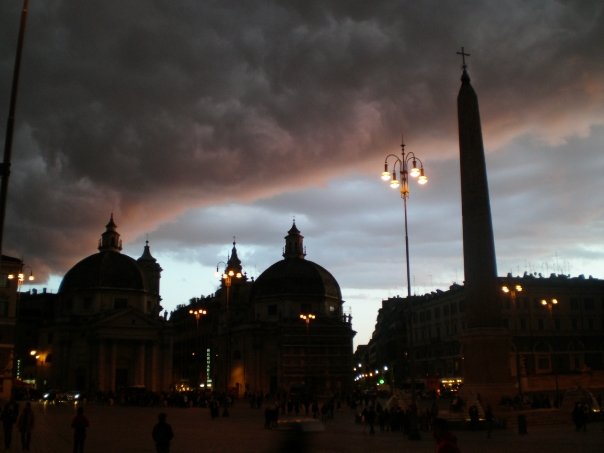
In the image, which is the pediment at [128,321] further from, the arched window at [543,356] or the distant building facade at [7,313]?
the arched window at [543,356]

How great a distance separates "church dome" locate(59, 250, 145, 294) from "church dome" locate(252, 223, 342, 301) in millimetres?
16566

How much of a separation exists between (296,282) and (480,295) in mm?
64119

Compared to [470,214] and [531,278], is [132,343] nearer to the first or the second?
[531,278]

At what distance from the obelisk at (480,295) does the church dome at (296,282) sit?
62.8 metres

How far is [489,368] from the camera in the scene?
30094 millimetres

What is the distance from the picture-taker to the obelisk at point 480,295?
3000 centimetres

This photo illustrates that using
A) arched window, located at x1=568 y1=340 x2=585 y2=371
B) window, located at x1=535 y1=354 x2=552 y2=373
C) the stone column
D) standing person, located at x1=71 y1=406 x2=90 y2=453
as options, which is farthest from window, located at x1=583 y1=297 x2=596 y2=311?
standing person, located at x1=71 y1=406 x2=90 y2=453

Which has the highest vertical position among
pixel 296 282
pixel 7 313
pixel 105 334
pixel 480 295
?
pixel 296 282

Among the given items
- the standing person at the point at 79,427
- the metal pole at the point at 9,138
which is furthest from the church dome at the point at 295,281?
the metal pole at the point at 9,138

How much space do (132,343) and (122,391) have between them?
55.5ft

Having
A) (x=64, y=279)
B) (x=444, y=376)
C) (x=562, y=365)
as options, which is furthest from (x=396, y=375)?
(x=64, y=279)

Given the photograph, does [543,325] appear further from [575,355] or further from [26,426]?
[26,426]

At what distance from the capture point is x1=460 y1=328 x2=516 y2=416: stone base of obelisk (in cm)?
2984

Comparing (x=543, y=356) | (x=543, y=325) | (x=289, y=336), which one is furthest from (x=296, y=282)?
(x=543, y=356)
